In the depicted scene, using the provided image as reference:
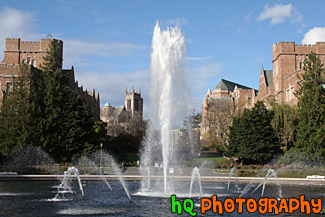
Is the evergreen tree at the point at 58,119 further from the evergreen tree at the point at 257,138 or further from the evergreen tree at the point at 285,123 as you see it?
the evergreen tree at the point at 285,123

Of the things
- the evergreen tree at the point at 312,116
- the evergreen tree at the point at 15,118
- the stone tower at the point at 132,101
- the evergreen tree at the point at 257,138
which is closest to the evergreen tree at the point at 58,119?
the evergreen tree at the point at 15,118

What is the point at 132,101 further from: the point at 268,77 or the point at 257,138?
the point at 257,138

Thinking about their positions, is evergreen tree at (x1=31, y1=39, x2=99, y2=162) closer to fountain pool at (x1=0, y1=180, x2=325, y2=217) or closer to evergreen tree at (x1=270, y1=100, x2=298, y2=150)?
fountain pool at (x1=0, y1=180, x2=325, y2=217)

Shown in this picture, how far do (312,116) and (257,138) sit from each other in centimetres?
716

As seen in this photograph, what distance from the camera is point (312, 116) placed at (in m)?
38.8

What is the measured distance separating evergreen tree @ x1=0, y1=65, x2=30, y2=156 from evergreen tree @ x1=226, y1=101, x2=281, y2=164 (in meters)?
24.5

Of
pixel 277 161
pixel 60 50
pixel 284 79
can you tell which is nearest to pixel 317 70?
pixel 277 161

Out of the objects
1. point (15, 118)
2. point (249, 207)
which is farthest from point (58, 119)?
point (249, 207)

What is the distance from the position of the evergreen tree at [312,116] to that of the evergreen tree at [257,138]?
4.25 meters

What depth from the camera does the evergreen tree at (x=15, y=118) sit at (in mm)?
36438

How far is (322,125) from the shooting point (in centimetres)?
3847

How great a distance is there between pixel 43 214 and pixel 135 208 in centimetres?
379

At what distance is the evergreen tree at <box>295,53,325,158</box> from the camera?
37.7 metres

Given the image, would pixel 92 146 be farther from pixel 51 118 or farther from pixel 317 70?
pixel 317 70
